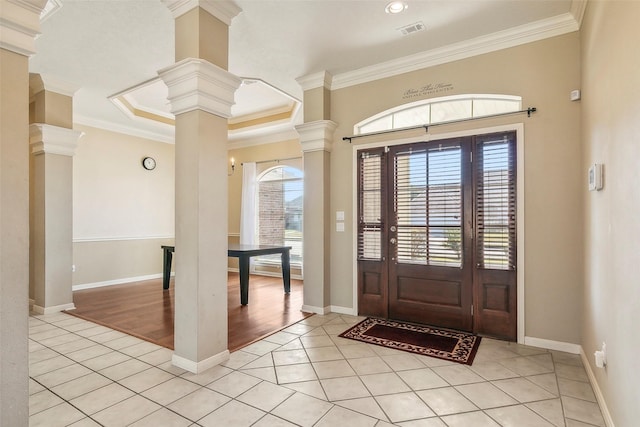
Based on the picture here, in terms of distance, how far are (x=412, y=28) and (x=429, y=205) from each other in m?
1.76

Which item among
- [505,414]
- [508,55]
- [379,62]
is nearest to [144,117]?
[379,62]

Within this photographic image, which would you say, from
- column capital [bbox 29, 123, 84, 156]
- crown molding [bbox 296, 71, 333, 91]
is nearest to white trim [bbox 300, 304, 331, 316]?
crown molding [bbox 296, 71, 333, 91]

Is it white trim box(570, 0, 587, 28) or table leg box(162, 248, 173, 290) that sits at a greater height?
white trim box(570, 0, 587, 28)

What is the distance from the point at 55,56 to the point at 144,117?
7.20 feet

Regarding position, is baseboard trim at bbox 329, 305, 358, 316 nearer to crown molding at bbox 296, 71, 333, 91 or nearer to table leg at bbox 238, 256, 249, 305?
table leg at bbox 238, 256, 249, 305

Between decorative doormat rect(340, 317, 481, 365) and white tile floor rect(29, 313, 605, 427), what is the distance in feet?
0.39

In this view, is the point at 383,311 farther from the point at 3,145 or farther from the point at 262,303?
the point at 3,145

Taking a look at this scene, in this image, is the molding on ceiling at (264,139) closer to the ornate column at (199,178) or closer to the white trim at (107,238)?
the white trim at (107,238)

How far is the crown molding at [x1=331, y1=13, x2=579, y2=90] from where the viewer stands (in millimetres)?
2971

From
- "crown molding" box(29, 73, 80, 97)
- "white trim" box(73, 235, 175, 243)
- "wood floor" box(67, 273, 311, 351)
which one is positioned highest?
"crown molding" box(29, 73, 80, 97)

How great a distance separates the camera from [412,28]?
3141 millimetres

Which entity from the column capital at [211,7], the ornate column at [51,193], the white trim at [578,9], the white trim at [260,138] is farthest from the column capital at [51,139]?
the white trim at [578,9]

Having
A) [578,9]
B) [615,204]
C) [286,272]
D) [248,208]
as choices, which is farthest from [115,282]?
[578,9]

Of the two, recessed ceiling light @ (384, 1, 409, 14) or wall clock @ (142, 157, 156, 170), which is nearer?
recessed ceiling light @ (384, 1, 409, 14)
